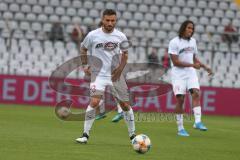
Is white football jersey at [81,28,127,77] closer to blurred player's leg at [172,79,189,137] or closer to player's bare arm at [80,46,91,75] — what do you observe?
player's bare arm at [80,46,91,75]

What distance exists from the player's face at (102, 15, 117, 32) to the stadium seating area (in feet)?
43.9

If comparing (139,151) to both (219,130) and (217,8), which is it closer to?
(219,130)

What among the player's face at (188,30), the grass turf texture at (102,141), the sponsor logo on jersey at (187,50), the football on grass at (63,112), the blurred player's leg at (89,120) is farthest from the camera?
the football on grass at (63,112)

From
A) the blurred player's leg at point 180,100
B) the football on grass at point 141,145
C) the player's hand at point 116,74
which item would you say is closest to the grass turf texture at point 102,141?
the football on grass at point 141,145

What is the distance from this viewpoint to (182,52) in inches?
637

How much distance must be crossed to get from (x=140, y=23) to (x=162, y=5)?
1.66 m

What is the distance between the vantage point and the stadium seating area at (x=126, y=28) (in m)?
26.9

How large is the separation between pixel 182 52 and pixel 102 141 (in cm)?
378

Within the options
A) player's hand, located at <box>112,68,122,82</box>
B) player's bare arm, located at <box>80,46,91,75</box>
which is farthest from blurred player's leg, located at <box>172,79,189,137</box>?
player's bare arm, located at <box>80,46,91,75</box>

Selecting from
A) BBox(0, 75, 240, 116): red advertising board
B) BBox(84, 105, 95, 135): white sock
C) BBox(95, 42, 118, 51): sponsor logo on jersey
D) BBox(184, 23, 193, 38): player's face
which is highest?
BBox(184, 23, 193, 38): player's face

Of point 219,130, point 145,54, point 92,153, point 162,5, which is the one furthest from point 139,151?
point 162,5

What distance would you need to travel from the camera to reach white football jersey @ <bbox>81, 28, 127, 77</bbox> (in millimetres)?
12789

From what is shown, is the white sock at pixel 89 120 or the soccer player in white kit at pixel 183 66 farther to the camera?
the soccer player in white kit at pixel 183 66

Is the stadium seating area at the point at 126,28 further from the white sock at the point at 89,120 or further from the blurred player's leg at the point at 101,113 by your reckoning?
the white sock at the point at 89,120
